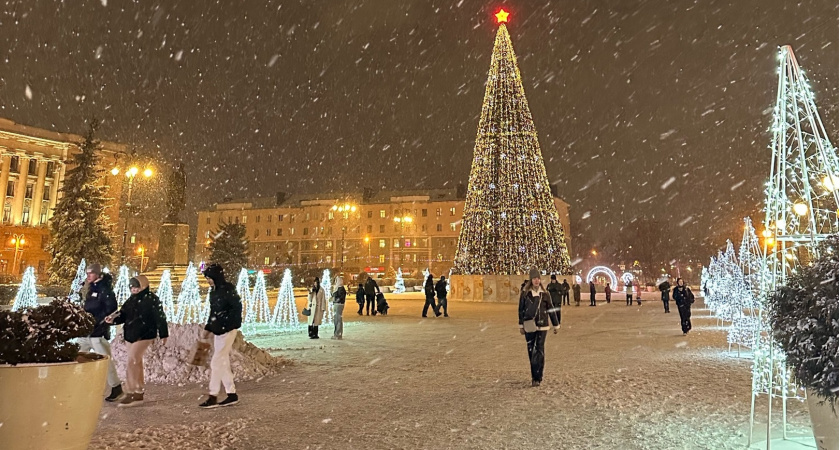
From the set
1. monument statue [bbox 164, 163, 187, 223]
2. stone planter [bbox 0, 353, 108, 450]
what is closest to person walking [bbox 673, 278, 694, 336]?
stone planter [bbox 0, 353, 108, 450]

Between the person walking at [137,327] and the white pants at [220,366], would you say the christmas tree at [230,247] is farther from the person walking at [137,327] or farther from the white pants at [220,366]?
the white pants at [220,366]

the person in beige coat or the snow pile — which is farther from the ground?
the person in beige coat

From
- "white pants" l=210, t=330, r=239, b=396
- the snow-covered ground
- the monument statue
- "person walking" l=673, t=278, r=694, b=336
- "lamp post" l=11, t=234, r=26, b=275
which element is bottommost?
the snow-covered ground

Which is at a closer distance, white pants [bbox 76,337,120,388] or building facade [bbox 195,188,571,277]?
white pants [bbox 76,337,120,388]

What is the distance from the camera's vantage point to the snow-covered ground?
5211mm

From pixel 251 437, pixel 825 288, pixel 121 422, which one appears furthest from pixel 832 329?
pixel 121 422

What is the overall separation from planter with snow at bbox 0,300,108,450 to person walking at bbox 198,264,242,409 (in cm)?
213

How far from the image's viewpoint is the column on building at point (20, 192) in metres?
61.7

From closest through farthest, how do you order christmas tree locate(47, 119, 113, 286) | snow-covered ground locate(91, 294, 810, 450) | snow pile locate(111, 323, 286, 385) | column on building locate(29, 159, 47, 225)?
1. snow-covered ground locate(91, 294, 810, 450)
2. snow pile locate(111, 323, 286, 385)
3. christmas tree locate(47, 119, 113, 286)
4. column on building locate(29, 159, 47, 225)

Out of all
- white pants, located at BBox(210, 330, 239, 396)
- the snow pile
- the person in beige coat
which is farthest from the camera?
the person in beige coat

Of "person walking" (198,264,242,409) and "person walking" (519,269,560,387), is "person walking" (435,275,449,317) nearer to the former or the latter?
"person walking" (519,269,560,387)

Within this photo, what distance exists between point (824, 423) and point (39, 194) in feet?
249

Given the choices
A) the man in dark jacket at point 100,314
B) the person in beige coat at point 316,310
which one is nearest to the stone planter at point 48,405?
the man in dark jacket at point 100,314

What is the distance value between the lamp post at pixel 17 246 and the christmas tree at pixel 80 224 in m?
17.2
